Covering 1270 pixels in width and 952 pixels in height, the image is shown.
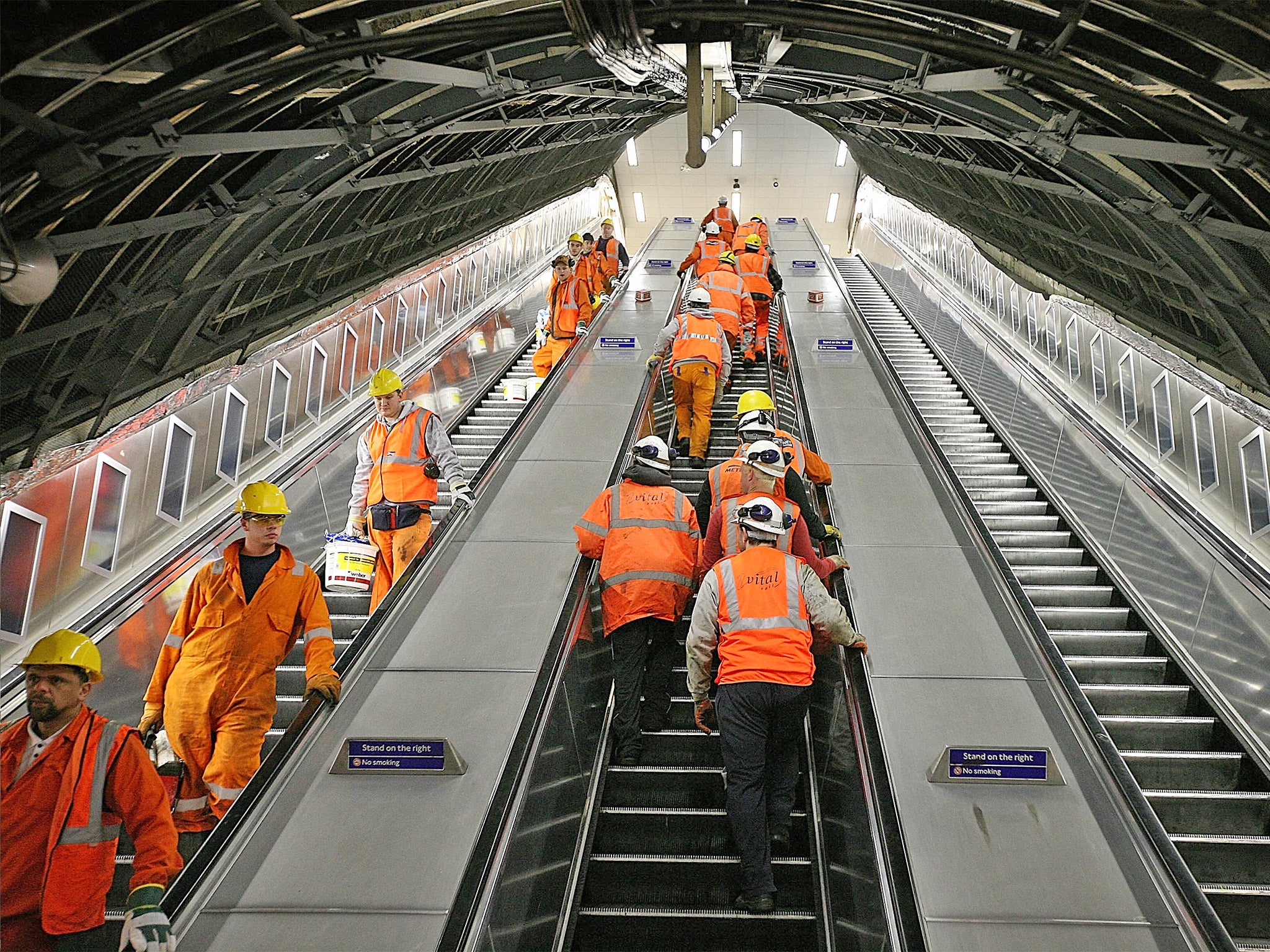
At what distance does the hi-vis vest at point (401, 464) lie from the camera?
7.02 m

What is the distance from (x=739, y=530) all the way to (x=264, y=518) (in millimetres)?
2458

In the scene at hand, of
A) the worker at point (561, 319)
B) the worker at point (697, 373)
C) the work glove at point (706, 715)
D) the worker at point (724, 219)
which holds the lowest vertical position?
the work glove at point (706, 715)

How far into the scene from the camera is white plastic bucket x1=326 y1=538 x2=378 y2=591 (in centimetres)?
731

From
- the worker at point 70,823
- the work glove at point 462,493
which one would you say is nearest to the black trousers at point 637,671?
the work glove at point 462,493

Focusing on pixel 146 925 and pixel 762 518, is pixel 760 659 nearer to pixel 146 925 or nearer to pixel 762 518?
pixel 762 518

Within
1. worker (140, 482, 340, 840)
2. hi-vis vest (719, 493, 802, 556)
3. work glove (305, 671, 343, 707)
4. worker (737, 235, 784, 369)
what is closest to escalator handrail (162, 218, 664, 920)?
work glove (305, 671, 343, 707)

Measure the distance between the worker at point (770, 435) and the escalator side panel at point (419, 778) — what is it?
1.40 metres

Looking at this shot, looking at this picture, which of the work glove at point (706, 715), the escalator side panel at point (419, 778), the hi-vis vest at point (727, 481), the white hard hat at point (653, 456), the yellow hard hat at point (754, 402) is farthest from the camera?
the yellow hard hat at point (754, 402)

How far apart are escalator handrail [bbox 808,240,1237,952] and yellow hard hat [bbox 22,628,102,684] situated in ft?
13.4

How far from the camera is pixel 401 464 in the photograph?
23.0ft

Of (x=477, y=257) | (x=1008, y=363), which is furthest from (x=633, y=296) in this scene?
(x=1008, y=363)

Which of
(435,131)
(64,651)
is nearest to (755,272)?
(435,131)

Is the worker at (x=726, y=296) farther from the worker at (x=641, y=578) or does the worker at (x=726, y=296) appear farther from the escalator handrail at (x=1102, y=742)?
the worker at (x=641, y=578)

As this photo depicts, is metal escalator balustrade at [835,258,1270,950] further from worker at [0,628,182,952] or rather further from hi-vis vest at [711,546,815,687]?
worker at [0,628,182,952]
